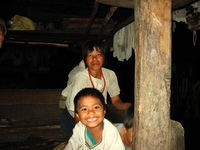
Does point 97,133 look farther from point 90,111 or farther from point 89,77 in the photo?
point 89,77

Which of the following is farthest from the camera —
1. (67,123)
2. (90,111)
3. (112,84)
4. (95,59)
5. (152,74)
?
(112,84)

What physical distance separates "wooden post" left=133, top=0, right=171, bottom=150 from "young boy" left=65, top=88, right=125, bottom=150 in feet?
1.59

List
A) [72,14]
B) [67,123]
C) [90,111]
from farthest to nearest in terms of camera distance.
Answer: [72,14] < [67,123] < [90,111]

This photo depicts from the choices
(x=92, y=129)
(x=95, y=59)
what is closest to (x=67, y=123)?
(x=92, y=129)

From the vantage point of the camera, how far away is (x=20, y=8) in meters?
3.57

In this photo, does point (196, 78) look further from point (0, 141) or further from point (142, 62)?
point (0, 141)

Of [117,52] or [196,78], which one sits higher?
[117,52]

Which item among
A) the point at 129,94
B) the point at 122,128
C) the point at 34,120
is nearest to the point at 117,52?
the point at 122,128

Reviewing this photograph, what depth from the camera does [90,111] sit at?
1.79 meters

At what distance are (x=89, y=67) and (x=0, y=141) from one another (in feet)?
11.8

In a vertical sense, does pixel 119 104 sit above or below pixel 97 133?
above

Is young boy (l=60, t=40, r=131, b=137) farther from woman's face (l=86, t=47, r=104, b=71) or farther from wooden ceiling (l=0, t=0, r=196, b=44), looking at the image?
wooden ceiling (l=0, t=0, r=196, b=44)

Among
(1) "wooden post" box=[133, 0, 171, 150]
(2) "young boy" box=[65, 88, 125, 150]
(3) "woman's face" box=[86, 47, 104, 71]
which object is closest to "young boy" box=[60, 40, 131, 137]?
(3) "woman's face" box=[86, 47, 104, 71]

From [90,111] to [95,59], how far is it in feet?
3.01
